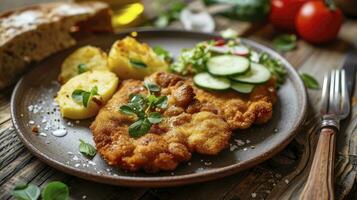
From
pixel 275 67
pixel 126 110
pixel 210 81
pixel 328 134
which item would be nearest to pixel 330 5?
pixel 275 67

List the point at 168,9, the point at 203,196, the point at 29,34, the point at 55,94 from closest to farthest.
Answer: the point at 203,196, the point at 55,94, the point at 29,34, the point at 168,9

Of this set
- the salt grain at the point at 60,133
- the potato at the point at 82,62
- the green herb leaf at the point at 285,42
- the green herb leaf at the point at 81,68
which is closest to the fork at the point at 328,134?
the green herb leaf at the point at 285,42

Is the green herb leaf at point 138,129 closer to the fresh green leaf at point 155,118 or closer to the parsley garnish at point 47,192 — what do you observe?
the fresh green leaf at point 155,118

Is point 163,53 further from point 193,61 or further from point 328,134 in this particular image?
point 328,134

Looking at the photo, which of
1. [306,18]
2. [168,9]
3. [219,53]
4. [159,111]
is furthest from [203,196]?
[168,9]

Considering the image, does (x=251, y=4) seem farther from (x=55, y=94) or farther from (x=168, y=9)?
(x=55, y=94)

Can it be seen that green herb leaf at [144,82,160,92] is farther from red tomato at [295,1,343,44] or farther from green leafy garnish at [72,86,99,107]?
red tomato at [295,1,343,44]
